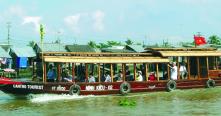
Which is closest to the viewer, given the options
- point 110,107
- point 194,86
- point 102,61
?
point 110,107

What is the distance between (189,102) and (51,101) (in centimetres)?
513

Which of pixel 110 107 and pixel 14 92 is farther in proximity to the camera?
pixel 14 92

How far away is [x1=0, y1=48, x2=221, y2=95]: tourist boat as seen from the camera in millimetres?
17078


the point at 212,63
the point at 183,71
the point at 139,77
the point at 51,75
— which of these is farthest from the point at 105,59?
the point at 212,63

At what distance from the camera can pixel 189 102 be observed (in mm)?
16672

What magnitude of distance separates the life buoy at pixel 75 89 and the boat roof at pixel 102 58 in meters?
0.97

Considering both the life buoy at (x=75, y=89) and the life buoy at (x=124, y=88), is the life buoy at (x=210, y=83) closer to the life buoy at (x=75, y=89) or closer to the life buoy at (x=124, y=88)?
the life buoy at (x=124, y=88)

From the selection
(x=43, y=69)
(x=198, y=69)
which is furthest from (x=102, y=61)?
(x=198, y=69)

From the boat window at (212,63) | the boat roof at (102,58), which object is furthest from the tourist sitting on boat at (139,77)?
the boat window at (212,63)

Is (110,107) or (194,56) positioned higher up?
(194,56)

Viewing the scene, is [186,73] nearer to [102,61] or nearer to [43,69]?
[102,61]

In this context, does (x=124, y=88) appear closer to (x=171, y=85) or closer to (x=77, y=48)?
(x=171, y=85)

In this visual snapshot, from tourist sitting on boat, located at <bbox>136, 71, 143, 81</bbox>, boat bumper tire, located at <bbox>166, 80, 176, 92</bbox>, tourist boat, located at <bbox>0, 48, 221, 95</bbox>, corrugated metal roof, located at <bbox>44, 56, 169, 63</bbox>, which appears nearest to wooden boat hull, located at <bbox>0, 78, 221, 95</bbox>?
tourist boat, located at <bbox>0, 48, 221, 95</bbox>

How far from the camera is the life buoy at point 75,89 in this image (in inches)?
685
